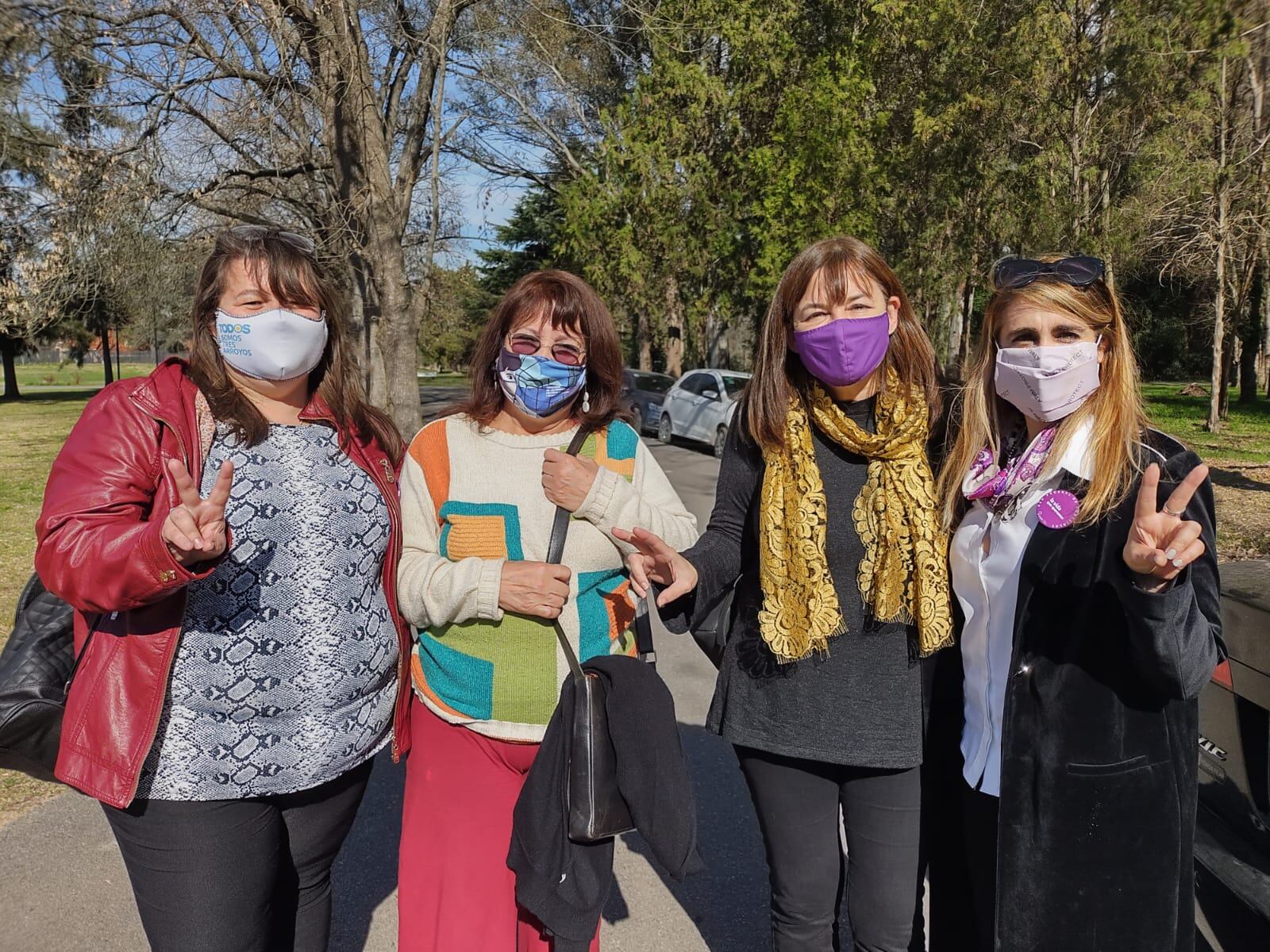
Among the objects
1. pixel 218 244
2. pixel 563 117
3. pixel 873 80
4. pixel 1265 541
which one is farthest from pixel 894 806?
pixel 563 117

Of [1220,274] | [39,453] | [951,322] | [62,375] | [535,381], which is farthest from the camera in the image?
[62,375]

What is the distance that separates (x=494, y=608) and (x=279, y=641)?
489mm

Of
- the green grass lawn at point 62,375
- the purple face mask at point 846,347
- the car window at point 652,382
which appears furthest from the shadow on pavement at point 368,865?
the green grass lawn at point 62,375

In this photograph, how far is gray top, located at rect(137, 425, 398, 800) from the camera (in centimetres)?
203

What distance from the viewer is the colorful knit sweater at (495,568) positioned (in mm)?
2221

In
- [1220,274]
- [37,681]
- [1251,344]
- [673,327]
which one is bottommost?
[37,681]

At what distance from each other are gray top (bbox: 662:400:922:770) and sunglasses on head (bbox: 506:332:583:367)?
605 millimetres

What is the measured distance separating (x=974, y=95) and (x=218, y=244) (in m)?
16.2

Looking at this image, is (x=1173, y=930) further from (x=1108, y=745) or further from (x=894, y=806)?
(x=894, y=806)

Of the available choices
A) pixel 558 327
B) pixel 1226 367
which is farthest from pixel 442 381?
pixel 558 327

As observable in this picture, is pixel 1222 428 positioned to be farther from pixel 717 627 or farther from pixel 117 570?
pixel 117 570

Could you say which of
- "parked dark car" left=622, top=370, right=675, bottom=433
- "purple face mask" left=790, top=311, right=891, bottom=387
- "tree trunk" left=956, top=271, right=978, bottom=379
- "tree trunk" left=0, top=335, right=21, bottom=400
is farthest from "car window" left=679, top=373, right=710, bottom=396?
"tree trunk" left=0, top=335, right=21, bottom=400

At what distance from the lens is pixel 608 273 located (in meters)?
17.9

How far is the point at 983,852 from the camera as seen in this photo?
2193mm
